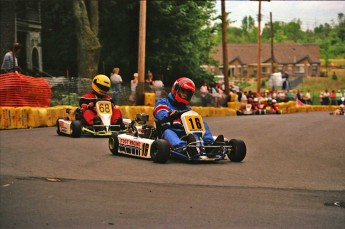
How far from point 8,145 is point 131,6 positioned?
22.7 metres

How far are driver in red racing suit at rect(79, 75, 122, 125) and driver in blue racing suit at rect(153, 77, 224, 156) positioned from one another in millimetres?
5060

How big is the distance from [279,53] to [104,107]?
386ft

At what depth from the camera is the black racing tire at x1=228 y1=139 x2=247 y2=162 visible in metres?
13.2

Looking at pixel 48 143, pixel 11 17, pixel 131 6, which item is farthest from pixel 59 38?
pixel 48 143

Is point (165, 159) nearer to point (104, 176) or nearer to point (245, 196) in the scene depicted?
point (104, 176)

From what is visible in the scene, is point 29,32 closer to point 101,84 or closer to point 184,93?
point 101,84

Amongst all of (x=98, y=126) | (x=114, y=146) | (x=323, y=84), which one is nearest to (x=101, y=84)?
(x=98, y=126)

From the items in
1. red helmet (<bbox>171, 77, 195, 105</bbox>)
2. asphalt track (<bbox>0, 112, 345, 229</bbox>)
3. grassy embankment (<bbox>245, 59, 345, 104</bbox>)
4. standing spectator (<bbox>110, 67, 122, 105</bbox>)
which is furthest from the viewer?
grassy embankment (<bbox>245, 59, 345, 104</bbox>)

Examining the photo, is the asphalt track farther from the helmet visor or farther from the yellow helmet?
the yellow helmet

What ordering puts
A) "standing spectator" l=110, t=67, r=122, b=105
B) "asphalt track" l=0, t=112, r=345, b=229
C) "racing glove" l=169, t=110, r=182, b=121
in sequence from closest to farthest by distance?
"asphalt track" l=0, t=112, r=345, b=229, "racing glove" l=169, t=110, r=182, b=121, "standing spectator" l=110, t=67, r=122, b=105

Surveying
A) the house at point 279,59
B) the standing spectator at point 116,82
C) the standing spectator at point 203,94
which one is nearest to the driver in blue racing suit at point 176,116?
the standing spectator at point 116,82

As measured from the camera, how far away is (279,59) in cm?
13300

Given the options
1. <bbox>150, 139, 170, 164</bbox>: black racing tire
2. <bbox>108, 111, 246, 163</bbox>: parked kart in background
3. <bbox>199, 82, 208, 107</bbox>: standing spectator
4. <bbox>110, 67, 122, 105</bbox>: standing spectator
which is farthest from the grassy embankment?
<bbox>150, 139, 170, 164</bbox>: black racing tire

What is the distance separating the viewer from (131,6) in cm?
3809
